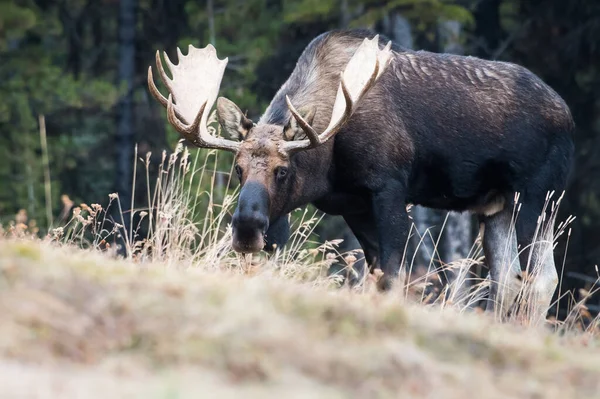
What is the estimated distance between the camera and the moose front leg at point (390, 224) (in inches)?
376

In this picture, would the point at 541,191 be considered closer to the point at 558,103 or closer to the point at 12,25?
the point at 558,103

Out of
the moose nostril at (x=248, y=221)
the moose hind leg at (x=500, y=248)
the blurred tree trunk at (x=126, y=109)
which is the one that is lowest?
the blurred tree trunk at (x=126, y=109)

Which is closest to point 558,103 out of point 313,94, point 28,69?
point 313,94

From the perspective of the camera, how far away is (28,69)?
2173 centimetres

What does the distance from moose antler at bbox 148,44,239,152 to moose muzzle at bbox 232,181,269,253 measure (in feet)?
2.98

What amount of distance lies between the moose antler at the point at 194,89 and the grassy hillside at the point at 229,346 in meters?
3.64

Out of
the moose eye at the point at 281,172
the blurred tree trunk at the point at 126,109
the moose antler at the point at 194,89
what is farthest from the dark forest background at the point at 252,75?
the moose eye at the point at 281,172

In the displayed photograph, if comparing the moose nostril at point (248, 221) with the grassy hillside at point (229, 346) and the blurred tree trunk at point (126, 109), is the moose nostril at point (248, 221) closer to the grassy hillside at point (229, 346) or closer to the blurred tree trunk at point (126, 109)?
the grassy hillside at point (229, 346)

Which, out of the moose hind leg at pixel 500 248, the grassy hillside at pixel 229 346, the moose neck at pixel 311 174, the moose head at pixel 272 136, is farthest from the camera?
the moose hind leg at pixel 500 248

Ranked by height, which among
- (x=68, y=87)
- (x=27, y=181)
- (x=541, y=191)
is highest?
(x=541, y=191)

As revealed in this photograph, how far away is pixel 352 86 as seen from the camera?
9375mm

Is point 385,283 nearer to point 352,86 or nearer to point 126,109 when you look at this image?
point 352,86

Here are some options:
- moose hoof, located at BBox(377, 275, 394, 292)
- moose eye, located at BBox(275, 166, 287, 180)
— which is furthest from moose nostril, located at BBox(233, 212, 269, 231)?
moose hoof, located at BBox(377, 275, 394, 292)

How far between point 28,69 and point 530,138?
520 inches
